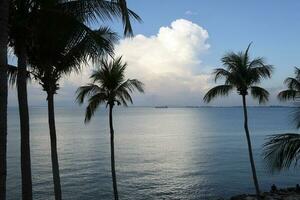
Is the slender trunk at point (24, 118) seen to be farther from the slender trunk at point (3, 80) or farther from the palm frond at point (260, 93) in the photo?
the palm frond at point (260, 93)

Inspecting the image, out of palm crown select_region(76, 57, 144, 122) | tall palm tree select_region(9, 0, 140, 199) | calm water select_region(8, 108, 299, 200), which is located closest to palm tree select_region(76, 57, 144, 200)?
palm crown select_region(76, 57, 144, 122)

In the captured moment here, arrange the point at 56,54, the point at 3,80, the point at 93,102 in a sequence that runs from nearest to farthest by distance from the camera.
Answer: the point at 3,80 < the point at 56,54 < the point at 93,102

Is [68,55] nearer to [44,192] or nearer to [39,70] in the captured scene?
[39,70]

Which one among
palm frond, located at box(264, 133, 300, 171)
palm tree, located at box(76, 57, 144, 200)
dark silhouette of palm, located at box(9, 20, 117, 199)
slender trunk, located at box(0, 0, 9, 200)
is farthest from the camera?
palm tree, located at box(76, 57, 144, 200)

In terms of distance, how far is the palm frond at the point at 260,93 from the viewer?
890 inches

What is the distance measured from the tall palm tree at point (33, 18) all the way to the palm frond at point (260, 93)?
43.4ft

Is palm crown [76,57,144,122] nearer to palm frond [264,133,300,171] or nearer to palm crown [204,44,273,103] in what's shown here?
palm crown [204,44,273,103]

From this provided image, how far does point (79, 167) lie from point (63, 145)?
1137 inches

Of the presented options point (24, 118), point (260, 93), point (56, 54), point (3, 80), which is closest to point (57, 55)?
point (56, 54)

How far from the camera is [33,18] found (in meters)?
11.2

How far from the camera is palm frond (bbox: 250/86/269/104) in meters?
22.6

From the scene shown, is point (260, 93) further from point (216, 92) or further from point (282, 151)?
point (282, 151)

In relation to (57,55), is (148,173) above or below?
below

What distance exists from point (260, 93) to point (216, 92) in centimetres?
263
